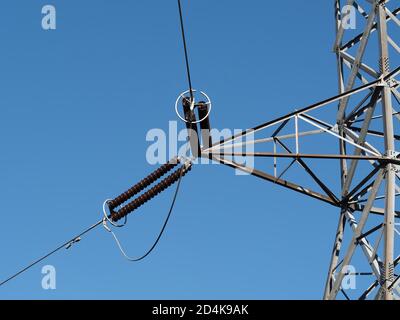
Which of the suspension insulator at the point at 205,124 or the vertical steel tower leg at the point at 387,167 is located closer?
the suspension insulator at the point at 205,124

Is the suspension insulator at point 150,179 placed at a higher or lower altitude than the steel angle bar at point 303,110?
lower

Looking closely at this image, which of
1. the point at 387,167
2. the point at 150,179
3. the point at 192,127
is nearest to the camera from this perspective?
the point at 192,127

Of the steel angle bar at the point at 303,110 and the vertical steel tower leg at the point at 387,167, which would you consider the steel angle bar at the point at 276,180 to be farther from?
the vertical steel tower leg at the point at 387,167

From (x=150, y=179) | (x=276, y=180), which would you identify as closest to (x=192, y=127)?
(x=150, y=179)

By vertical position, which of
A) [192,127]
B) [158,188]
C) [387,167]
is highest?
[192,127]

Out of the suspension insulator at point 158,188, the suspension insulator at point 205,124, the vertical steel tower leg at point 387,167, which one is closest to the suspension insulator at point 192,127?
the suspension insulator at point 205,124

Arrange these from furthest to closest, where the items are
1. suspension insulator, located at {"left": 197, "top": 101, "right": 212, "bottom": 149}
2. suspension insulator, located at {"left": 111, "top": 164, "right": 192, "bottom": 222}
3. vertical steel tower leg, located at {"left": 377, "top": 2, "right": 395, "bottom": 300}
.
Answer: vertical steel tower leg, located at {"left": 377, "top": 2, "right": 395, "bottom": 300}
suspension insulator, located at {"left": 111, "top": 164, "right": 192, "bottom": 222}
suspension insulator, located at {"left": 197, "top": 101, "right": 212, "bottom": 149}

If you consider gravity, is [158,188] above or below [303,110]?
below

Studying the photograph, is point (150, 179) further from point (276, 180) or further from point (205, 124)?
point (276, 180)

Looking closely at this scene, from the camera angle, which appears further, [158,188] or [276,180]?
[276,180]

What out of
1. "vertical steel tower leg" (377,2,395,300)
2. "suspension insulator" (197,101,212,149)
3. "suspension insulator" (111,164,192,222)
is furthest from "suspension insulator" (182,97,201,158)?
"vertical steel tower leg" (377,2,395,300)

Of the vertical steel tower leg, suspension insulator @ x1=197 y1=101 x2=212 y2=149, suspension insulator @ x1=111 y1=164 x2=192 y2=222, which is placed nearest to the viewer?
suspension insulator @ x1=197 y1=101 x2=212 y2=149

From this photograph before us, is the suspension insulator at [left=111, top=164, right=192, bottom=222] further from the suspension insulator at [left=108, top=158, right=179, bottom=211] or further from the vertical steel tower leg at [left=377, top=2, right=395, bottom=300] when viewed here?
the vertical steel tower leg at [left=377, top=2, right=395, bottom=300]
